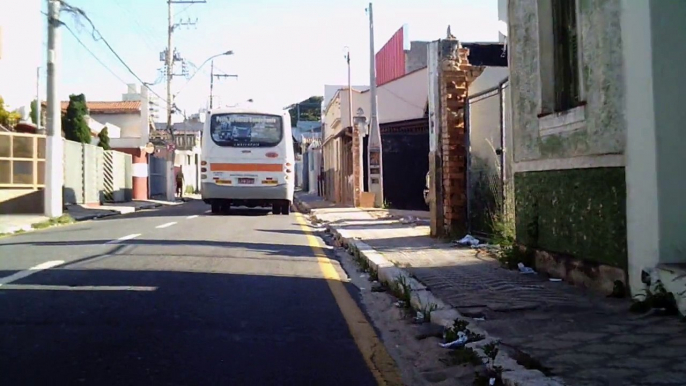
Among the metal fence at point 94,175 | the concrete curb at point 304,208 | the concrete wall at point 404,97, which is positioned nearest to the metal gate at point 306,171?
the concrete wall at point 404,97

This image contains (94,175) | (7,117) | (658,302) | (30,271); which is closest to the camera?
(658,302)

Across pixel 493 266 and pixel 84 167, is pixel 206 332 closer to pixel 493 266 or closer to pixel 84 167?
pixel 493 266

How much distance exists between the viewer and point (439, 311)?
6.78 meters

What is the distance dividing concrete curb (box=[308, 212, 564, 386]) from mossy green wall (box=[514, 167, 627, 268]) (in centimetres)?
154

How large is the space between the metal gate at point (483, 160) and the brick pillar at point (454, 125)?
0.49 ft

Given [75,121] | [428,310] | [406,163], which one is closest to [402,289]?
[428,310]

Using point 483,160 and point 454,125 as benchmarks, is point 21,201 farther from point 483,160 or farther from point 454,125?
point 483,160

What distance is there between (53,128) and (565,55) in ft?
54.5

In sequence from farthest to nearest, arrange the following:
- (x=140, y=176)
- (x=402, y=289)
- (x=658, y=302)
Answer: (x=140, y=176) → (x=402, y=289) → (x=658, y=302)

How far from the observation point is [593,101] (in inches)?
288

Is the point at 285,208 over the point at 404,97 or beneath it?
beneath

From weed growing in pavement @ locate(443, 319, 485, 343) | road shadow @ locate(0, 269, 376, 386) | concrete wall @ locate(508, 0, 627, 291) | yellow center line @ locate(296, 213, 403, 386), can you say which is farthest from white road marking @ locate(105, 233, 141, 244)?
weed growing in pavement @ locate(443, 319, 485, 343)

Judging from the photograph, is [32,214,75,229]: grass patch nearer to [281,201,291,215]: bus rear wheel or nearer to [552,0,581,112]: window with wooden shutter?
[281,201,291,215]: bus rear wheel

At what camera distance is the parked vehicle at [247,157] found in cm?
2333
